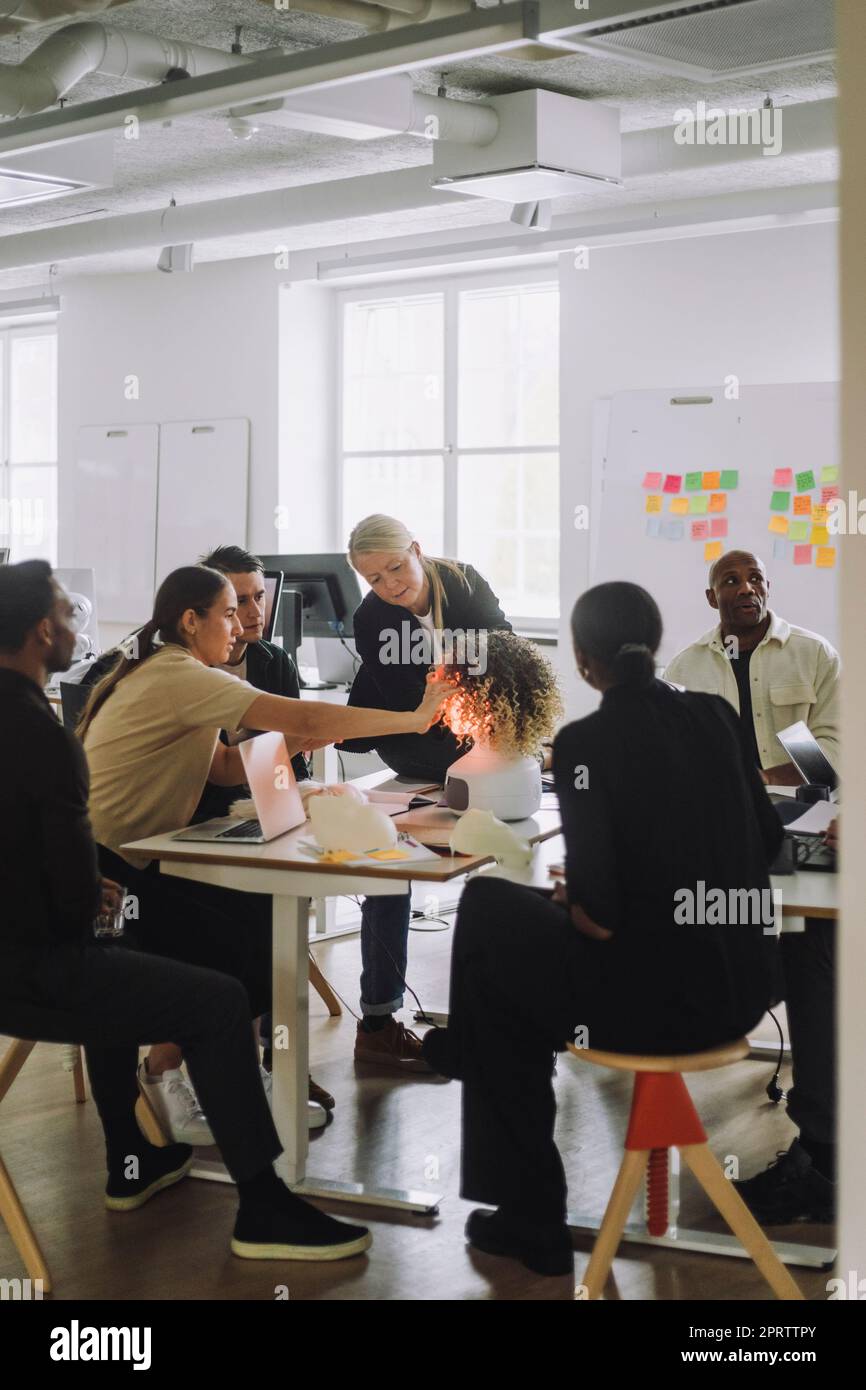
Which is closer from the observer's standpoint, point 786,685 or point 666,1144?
point 666,1144

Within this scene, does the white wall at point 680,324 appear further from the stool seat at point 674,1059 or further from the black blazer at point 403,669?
the stool seat at point 674,1059

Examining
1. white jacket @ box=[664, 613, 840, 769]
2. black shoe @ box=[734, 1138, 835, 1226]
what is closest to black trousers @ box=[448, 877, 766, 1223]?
black shoe @ box=[734, 1138, 835, 1226]

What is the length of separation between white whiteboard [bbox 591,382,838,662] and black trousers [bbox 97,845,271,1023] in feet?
12.0

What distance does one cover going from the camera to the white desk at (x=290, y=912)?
2.90 meters

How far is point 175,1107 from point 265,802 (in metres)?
0.82

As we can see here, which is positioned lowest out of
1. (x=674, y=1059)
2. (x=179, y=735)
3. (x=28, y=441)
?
(x=674, y=1059)

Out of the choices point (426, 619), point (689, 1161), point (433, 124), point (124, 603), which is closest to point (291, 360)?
point (124, 603)

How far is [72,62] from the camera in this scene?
481cm

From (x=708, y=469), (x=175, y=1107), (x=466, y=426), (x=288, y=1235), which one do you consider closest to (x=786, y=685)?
(x=175, y=1107)

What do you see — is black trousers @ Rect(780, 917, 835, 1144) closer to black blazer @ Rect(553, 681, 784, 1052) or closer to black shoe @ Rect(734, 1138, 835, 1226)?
black shoe @ Rect(734, 1138, 835, 1226)

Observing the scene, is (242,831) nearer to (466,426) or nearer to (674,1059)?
(674,1059)

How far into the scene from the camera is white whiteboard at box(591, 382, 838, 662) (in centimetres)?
638

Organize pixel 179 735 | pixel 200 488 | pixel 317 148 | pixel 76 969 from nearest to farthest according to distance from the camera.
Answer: pixel 76 969
pixel 179 735
pixel 317 148
pixel 200 488

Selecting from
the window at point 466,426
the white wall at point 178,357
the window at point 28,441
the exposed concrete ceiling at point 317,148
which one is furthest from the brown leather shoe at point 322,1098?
the window at point 28,441
